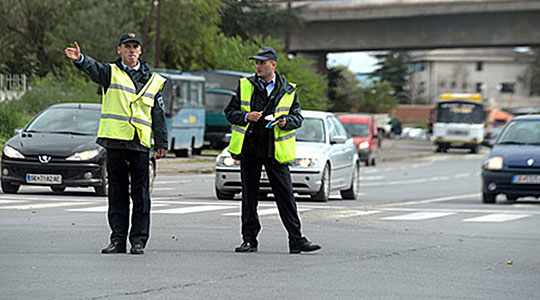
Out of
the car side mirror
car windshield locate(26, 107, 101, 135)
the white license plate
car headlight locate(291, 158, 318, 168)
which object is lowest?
Answer: the white license plate

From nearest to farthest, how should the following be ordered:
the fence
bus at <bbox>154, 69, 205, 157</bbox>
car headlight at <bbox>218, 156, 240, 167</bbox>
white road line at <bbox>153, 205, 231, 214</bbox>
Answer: white road line at <bbox>153, 205, 231, 214</bbox>
car headlight at <bbox>218, 156, 240, 167</bbox>
bus at <bbox>154, 69, 205, 157</bbox>
the fence

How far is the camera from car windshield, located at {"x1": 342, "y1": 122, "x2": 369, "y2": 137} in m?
45.1

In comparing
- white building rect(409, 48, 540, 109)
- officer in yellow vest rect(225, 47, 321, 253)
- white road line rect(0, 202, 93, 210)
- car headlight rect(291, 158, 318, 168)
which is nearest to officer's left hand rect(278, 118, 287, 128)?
officer in yellow vest rect(225, 47, 321, 253)

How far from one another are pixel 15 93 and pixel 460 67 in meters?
112

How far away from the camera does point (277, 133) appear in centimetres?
A: 1073

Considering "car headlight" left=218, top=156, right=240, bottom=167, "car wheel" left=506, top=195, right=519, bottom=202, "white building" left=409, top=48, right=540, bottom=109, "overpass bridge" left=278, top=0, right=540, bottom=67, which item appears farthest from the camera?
"white building" left=409, top=48, right=540, bottom=109

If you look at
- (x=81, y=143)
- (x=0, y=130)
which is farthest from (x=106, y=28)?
(x=81, y=143)

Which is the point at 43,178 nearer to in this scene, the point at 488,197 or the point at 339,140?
the point at 339,140

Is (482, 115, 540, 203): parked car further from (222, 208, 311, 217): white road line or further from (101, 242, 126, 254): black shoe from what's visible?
(101, 242, 126, 254): black shoe

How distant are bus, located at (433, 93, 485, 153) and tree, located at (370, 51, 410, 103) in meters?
79.8

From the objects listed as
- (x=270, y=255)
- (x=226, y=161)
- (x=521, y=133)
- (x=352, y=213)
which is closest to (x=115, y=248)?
(x=270, y=255)

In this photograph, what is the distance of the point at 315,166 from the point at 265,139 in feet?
26.9

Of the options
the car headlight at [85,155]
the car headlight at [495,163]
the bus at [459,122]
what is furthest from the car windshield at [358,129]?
the car headlight at [85,155]

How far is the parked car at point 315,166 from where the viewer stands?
18797 mm
